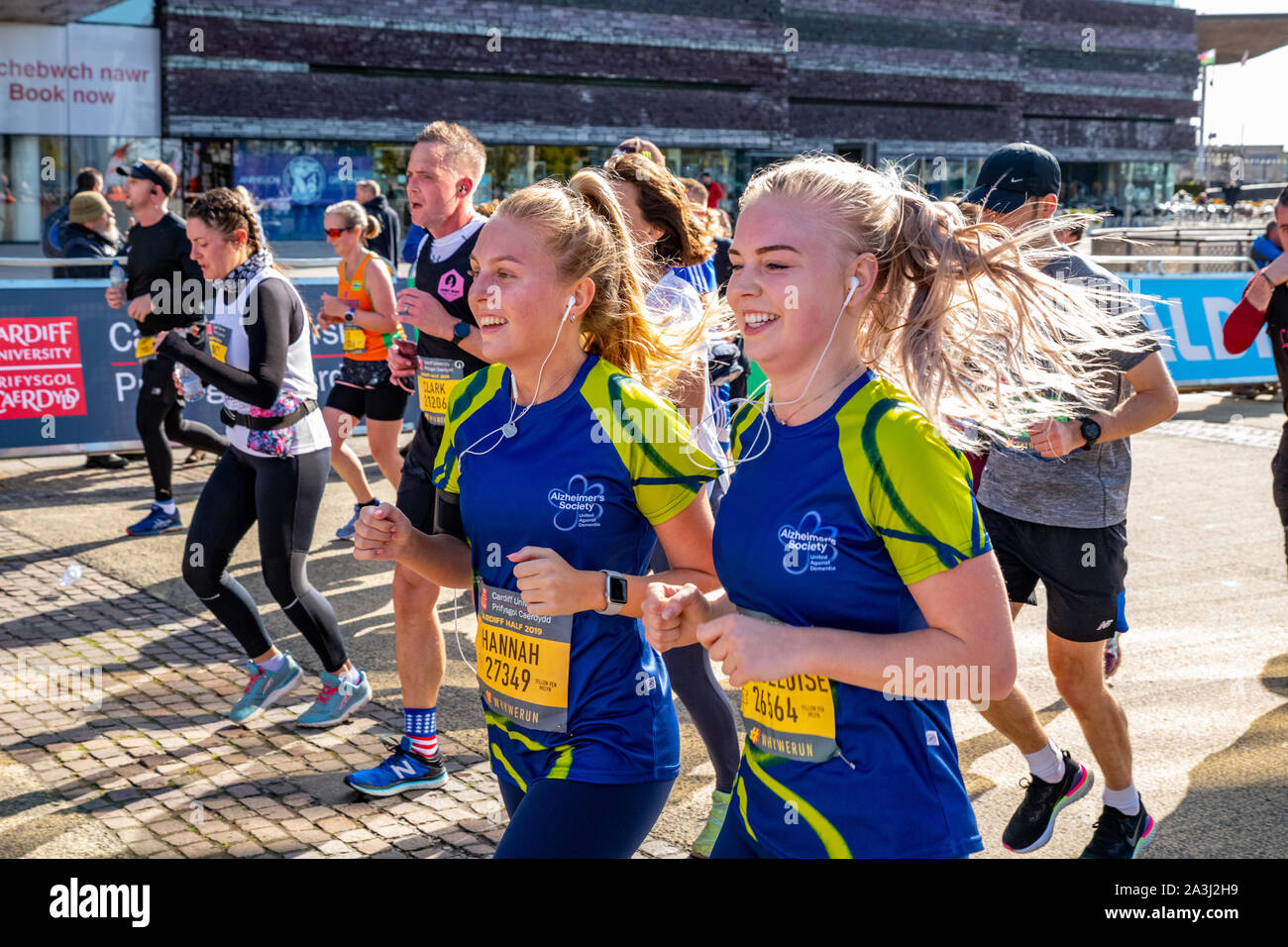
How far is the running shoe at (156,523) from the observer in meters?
8.58

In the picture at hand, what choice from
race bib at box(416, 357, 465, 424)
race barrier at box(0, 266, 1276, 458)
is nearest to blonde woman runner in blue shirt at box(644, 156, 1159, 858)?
race bib at box(416, 357, 465, 424)

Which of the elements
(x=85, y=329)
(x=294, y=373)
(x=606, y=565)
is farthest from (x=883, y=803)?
(x=85, y=329)

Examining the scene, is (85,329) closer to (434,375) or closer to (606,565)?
(434,375)

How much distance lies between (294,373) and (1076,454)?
10.3ft

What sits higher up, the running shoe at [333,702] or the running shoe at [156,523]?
the running shoe at [156,523]

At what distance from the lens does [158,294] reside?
28.3ft

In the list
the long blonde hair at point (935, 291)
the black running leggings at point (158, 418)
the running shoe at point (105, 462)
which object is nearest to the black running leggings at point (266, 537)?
the long blonde hair at point (935, 291)

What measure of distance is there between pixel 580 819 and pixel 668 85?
43.4 metres

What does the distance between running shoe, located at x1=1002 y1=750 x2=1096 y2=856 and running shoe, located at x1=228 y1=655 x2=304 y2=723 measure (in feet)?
9.64

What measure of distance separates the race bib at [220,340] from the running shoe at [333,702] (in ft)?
4.59

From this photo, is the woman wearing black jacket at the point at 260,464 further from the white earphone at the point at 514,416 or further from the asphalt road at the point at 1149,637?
the white earphone at the point at 514,416

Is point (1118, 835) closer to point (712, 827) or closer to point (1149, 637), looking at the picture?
point (712, 827)

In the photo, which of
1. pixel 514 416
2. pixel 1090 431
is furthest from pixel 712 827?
pixel 514 416
